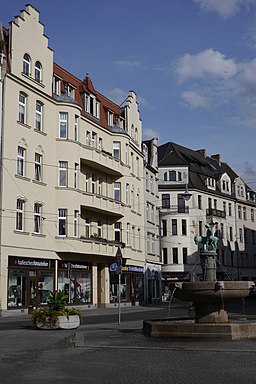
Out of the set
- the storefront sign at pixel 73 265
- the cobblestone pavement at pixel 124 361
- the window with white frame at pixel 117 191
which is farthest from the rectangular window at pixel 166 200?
the cobblestone pavement at pixel 124 361

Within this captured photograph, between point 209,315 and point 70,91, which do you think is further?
point 70,91

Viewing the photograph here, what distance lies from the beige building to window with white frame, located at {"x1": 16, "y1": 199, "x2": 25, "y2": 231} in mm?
60

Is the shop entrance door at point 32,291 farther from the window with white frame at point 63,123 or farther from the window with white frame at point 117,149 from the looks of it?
the window with white frame at point 117,149

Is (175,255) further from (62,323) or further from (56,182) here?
(62,323)

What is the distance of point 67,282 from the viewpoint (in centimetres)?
3938

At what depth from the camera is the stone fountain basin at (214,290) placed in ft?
50.1

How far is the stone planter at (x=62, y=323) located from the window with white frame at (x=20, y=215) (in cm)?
1504

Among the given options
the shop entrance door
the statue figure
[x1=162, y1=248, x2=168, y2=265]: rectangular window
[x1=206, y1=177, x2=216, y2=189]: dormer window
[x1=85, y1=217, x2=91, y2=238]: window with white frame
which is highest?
[x1=206, y1=177, x2=216, y2=189]: dormer window

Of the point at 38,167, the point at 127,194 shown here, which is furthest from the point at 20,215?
the point at 127,194

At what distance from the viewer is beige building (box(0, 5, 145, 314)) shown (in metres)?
34.0

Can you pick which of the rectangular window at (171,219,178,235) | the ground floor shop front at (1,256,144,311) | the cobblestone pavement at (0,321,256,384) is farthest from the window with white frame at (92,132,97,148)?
the cobblestone pavement at (0,321,256,384)

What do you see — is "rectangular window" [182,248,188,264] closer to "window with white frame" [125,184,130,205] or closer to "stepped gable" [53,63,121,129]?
"window with white frame" [125,184,130,205]

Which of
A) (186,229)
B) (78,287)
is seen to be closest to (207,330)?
(78,287)

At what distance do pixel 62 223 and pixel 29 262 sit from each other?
417cm
